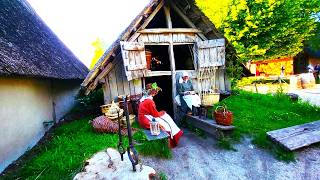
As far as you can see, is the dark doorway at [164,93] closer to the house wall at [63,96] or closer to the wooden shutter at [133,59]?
the wooden shutter at [133,59]

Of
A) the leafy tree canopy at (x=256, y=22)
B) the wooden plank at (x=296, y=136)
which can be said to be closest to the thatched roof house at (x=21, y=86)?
the wooden plank at (x=296, y=136)

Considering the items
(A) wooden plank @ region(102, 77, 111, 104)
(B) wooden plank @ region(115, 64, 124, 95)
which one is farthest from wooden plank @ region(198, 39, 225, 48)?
(A) wooden plank @ region(102, 77, 111, 104)

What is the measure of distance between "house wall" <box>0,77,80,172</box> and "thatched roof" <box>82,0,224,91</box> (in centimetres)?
175

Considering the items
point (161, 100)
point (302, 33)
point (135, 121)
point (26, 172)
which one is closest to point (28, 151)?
point (26, 172)

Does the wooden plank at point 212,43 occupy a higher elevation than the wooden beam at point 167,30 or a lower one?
lower

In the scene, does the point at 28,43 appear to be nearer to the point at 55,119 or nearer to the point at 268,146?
the point at 55,119

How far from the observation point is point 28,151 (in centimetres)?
748

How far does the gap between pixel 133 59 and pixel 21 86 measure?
3.22 metres

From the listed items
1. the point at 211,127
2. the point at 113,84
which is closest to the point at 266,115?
the point at 211,127

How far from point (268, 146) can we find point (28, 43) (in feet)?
25.2

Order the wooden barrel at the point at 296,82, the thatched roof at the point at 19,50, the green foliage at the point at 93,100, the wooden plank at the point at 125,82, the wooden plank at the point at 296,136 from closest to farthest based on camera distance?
the thatched roof at the point at 19,50 < the wooden plank at the point at 296,136 < the wooden plank at the point at 125,82 < the green foliage at the point at 93,100 < the wooden barrel at the point at 296,82

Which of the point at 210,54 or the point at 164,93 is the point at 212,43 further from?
the point at 164,93

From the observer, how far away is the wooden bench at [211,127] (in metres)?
6.72

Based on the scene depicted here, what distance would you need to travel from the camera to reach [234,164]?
235 inches
